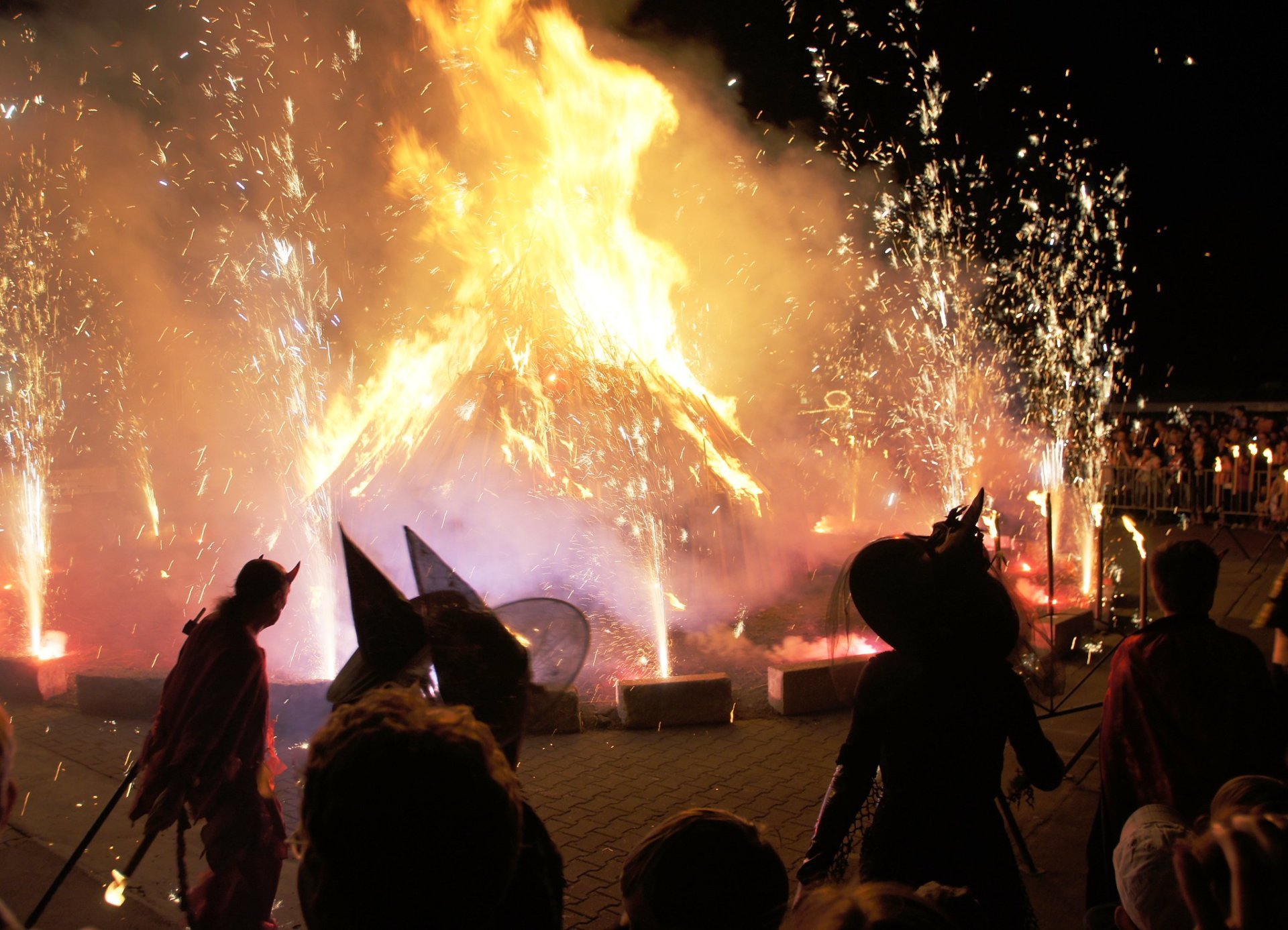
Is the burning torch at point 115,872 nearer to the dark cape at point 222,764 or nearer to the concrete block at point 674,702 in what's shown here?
the dark cape at point 222,764

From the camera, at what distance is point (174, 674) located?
9.65ft

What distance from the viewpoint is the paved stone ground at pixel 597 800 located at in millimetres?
3428

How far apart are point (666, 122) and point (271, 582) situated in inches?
376

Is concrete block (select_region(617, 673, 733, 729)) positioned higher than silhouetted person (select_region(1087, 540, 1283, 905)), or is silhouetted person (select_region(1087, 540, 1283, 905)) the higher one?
silhouetted person (select_region(1087, 540, 1283, 905))

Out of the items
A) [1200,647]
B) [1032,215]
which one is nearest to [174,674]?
[1200,647]

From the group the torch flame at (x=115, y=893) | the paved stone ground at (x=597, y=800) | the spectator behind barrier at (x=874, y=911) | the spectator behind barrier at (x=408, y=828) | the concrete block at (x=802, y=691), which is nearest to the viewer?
the spectator behind barrier at (x=874, y=911)

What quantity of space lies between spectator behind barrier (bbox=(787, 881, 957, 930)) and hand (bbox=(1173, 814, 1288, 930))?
52cm

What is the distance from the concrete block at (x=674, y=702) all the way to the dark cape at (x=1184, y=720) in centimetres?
347

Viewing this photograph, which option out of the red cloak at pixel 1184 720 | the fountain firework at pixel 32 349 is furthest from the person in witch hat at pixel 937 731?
the fountain firework at pixel 32 349

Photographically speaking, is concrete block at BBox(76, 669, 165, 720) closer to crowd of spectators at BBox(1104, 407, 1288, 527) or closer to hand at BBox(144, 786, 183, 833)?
hand at BBox(144, 786, 183, 833)

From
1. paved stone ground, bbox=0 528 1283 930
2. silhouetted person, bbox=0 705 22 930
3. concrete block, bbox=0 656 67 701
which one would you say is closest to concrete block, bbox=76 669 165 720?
paved stone ground, bbox=0 528 1283 930

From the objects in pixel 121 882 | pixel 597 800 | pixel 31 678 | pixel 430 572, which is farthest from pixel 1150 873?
pixel 31 678

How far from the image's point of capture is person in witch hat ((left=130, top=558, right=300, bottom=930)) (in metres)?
2.82

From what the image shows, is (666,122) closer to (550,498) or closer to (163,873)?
(550,498)
